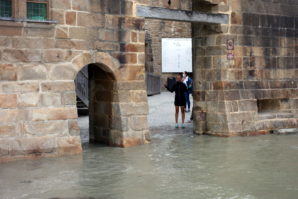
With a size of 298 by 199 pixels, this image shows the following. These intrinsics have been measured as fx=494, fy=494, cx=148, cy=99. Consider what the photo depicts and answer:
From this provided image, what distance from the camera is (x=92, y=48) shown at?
851cm

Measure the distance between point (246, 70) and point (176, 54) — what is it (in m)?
13.3

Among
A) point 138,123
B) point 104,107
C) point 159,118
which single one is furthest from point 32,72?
point 159,118

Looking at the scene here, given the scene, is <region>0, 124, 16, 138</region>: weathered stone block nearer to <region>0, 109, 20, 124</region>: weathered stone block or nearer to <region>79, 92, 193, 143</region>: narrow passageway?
<region>0, 109, 20, 124</region>: weathered stone block

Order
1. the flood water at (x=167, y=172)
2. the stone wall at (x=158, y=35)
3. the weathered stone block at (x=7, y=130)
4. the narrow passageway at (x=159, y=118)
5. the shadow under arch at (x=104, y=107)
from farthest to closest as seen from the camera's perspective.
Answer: the stone wall at (x=158, y=35)
the narrow passageway at (x=159, y=118)
the shadow under arch at (x=104, y=107)
the weathered stone block at (x=7, y=130)
the flood water at (x=167, y=172)

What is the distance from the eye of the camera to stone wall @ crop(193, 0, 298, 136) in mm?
10477

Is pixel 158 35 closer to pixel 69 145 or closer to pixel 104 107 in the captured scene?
pixel 104 107

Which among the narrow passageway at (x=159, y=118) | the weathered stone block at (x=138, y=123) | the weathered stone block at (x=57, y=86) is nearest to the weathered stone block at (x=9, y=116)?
the weathered stone block at (x=57, y=86)

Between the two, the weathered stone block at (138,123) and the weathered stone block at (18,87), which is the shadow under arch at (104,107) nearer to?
the weathered stone block at (138,123)

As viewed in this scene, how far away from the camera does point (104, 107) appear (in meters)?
9.40

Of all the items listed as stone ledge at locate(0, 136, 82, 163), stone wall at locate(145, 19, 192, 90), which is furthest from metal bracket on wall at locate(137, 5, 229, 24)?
stone wall at locate(145, 19, 192, 90)

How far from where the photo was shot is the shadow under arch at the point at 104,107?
8977mm

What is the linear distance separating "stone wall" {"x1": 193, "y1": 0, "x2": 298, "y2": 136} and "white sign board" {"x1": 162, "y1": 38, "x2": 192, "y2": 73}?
41.1 ft

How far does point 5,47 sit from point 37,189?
2.78m

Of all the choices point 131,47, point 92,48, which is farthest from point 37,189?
point 131,47
